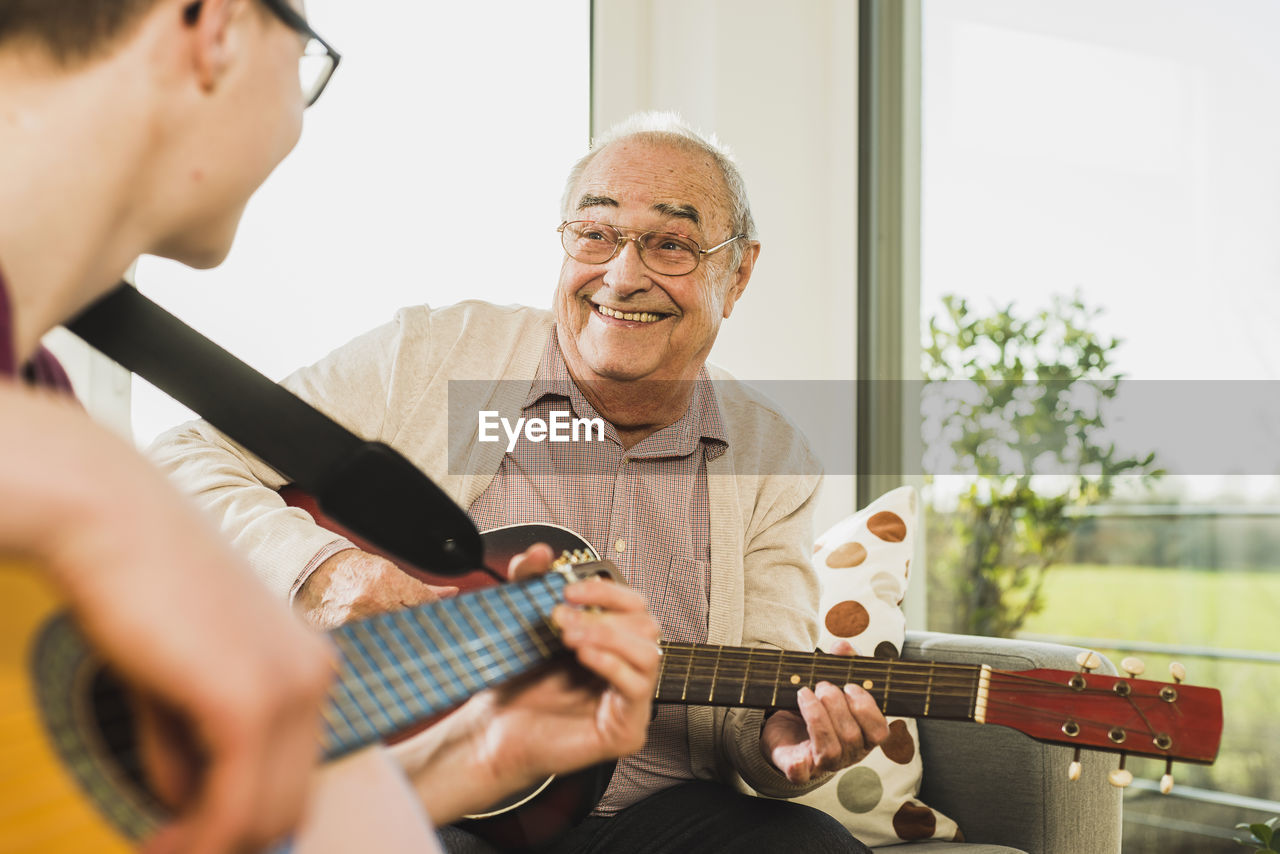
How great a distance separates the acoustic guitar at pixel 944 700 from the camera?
1.25m

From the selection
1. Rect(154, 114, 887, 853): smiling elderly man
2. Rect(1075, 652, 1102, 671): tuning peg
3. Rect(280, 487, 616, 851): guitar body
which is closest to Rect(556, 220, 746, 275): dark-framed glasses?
Rect(154, 114, 887, 853): smiling elderly man

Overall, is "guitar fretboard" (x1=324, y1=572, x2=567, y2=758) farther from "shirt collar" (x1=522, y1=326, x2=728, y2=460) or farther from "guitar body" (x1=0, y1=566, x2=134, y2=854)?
"shirt collar" (x1=522, y1=326, x2=728, y2=460)

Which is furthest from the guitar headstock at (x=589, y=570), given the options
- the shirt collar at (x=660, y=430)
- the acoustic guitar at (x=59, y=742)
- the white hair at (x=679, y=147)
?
the white hair at (x=679, y=147)

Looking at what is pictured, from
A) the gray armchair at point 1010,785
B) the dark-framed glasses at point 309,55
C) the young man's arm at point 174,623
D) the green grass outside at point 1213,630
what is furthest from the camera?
the green grass outside at point 1213,630

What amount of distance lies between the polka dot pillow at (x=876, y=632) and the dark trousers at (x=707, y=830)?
0.74ft

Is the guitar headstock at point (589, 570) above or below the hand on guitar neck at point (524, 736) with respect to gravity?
above

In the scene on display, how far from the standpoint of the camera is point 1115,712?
1281 millimetres

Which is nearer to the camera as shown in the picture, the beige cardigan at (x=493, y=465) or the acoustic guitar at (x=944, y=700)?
the acoustic guitar at (x=944, y=700)

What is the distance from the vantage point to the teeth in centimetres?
187

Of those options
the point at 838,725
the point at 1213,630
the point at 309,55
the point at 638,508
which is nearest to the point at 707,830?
the point at 838,725

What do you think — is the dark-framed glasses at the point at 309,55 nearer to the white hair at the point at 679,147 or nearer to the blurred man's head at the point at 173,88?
the blurred man's head at the point at 173,88

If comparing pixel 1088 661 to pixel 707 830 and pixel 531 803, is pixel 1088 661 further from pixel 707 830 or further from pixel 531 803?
pixel 531 803

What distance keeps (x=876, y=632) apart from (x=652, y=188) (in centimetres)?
92

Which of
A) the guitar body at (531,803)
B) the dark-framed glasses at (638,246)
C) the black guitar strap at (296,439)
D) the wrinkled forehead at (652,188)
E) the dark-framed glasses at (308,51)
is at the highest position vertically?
the wrinkled forehead at (652,188)
